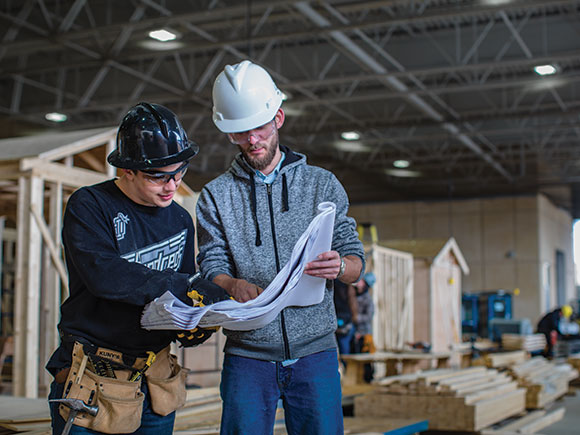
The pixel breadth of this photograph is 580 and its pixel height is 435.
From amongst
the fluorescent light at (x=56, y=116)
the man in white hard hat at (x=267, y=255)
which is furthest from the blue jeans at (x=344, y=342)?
the fluorescent light at (x=56, y=116)

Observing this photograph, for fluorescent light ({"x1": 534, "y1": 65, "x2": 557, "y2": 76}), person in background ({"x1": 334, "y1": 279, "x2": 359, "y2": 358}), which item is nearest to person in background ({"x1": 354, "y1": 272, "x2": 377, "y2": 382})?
person in background ({"x1": 334, "y1": 279, "x2": 359, "y2": 358})

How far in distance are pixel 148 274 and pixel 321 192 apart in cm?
79

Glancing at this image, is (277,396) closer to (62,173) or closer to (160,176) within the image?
(160,176)

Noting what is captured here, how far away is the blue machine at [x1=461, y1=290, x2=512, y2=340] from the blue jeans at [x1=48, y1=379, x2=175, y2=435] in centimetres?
2537

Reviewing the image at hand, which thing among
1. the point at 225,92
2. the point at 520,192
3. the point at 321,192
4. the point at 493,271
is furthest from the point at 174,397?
the point at 520,192

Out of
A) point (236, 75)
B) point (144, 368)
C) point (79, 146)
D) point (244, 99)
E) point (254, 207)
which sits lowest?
point (144, 368)

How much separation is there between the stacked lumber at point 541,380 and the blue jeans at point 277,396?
894 cm

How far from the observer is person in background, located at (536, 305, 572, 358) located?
19.1 m

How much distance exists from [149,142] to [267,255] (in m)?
0.62

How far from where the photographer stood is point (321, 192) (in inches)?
117

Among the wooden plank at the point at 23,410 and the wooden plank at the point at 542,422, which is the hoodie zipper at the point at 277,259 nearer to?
the wooden plank at the point at 23,410

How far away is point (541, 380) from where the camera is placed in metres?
12.5

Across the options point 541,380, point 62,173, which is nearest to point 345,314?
point 541,380

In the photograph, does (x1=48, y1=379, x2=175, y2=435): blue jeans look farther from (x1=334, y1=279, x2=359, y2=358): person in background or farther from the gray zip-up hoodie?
(x1=334, y1=279, x2=359, y2=358): person in background
